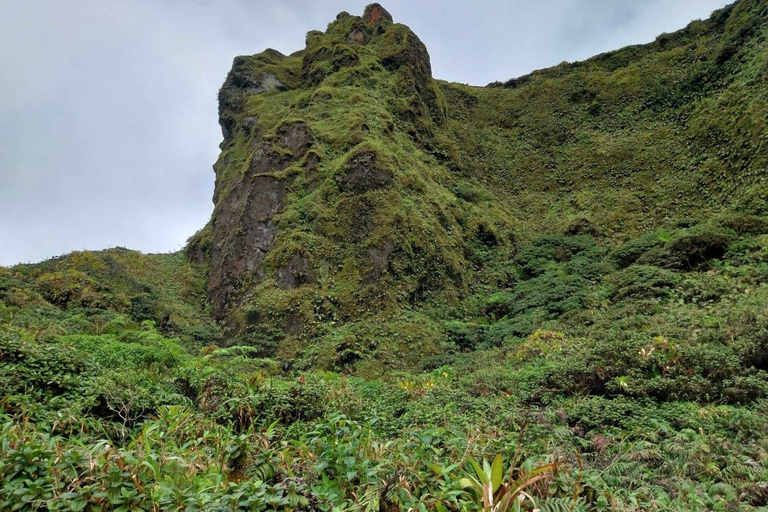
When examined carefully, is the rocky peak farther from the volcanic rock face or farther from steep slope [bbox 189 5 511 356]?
steep slope [bbox 189 5 511 356]

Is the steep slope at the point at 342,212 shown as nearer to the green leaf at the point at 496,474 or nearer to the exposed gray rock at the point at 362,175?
the exposed gray rock at the point at 362,175

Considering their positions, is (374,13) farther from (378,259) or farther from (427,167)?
(378,259)

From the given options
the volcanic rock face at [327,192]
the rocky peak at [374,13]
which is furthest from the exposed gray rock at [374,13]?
the volcanic rock face at [327,192]

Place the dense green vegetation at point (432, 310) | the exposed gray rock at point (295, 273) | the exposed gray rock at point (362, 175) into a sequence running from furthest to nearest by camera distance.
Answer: the exposed gray rock at point (362, 175) < the exposed gray rock at point (295, 273) < the dense green vegetation at point (432, 310)

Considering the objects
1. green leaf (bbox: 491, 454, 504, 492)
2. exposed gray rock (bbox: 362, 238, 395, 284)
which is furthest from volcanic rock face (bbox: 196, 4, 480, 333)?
green leaf (bbox: 491, 454, 504, 492)

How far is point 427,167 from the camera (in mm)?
28328

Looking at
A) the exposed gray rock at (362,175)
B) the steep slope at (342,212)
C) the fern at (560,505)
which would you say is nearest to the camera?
the fern at (560,505)

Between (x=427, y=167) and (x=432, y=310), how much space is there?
1241 cm

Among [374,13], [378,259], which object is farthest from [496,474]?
[374,13]

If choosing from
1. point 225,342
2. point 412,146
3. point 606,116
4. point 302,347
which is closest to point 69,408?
point 302,347

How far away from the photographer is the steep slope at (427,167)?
62.8 feet

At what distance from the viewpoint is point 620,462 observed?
16.8 ft

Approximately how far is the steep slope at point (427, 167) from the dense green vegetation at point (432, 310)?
0.18 m

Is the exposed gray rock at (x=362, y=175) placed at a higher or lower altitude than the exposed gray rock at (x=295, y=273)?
higher
